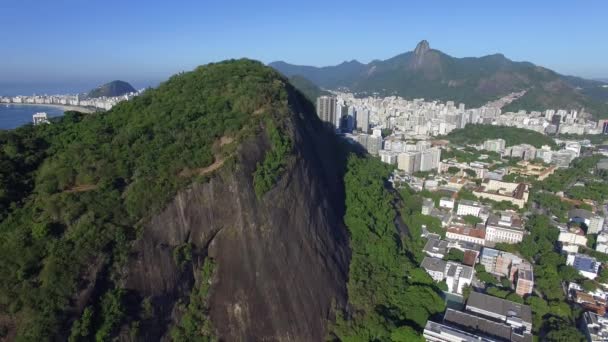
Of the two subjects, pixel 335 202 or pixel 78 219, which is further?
pixel 335 202

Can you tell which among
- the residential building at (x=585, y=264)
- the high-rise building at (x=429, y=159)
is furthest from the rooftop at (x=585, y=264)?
the high-rise building at (x=429, y=159)

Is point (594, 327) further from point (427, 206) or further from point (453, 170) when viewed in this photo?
point (453, 170)

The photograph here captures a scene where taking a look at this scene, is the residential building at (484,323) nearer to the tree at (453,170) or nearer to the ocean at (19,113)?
the tree at (453,170)

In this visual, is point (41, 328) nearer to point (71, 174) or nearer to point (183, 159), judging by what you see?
point (71, 174)

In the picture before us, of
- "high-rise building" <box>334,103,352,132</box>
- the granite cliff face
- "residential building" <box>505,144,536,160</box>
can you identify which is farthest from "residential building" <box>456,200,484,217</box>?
"high-rise building" <box>334,103,352,132</box>

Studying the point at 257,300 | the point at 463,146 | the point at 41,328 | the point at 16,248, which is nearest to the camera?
the point at 41,328

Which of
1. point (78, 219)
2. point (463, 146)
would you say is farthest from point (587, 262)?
point (463, 146)

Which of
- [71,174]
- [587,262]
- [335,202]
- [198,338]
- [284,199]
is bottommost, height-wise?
[587,262]
